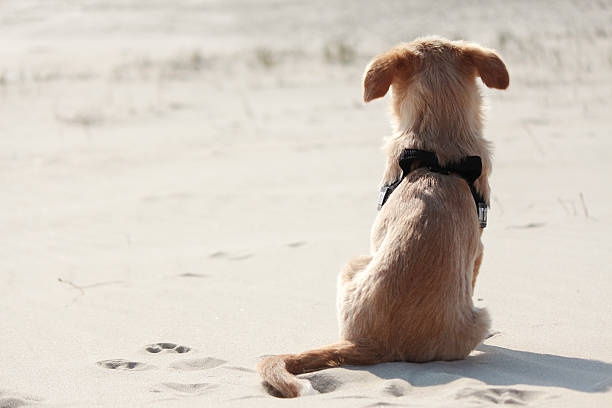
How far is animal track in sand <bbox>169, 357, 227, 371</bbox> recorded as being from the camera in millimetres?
4219

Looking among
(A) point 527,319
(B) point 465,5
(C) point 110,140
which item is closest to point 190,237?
(A) point 527,319

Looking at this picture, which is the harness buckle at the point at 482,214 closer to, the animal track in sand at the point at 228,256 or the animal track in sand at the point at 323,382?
the animal track in sand at the point at 323,382

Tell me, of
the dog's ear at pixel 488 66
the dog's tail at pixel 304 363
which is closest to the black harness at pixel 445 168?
the dog's ear at pixel 488 66

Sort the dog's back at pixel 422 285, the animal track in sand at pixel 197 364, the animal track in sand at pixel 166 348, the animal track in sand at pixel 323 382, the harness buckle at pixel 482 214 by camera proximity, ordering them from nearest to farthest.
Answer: the animal track in sand at pixel 323 382, the dog's back at pixel 422 285, the harness buckle at pixel 482 214, the animal track in sand at pixel 197 364, the animal track in sand at pixel 166 348

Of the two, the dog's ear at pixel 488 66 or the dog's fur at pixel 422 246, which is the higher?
the dog's ear at pixel 488 66

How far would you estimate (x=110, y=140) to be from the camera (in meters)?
12.2

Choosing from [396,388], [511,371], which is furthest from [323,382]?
[511,371]

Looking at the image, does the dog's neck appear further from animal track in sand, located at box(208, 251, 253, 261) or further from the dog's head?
animal track in sand, located at box(208, 251, 253, 261)

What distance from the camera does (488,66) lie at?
14.0 ft

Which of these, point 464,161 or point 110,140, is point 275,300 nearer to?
point 464,161

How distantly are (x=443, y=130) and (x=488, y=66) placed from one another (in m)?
0.42

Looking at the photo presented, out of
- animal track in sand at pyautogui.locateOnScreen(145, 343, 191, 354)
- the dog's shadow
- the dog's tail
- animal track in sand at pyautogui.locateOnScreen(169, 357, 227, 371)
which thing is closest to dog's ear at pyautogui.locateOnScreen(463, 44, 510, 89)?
the dog's shadow

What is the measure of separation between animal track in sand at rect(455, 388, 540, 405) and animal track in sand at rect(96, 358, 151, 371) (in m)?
1.76

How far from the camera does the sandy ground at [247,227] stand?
392 centimetres
